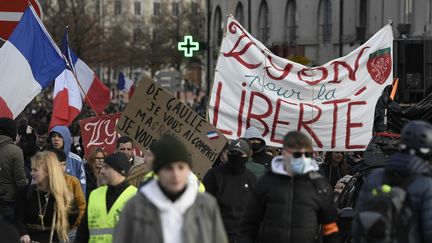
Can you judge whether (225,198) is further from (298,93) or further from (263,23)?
(263,23)

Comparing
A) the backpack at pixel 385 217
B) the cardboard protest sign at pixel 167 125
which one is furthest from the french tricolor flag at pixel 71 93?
the backpack at pixel 385 217

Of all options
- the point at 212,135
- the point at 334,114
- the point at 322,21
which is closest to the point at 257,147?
the point at 212,135

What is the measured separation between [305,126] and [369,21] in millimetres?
27841

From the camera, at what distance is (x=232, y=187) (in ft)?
30.2

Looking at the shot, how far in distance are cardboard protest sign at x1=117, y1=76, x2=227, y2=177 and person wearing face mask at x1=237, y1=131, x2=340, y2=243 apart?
10.0 ft

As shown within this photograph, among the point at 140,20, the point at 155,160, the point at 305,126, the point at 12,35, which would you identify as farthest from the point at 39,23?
the point at 140,20

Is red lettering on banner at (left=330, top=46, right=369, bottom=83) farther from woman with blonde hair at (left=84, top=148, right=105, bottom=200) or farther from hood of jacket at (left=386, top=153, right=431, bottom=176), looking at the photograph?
hood of jacket at (left=386, top=153, right=431, bottom=176)

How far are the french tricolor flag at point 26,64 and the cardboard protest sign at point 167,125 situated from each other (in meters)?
1.69

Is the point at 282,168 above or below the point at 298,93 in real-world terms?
below

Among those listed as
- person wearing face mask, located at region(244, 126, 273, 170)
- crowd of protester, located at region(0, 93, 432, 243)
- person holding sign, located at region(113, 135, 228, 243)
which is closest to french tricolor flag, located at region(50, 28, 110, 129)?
crowd of protester, located at region(0, 93, 432, 243)

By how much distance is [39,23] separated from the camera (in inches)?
529

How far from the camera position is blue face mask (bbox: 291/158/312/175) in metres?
7.26

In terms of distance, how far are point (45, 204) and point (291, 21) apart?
40372 mm

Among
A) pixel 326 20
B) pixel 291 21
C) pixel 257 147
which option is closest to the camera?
pixel 257 147
